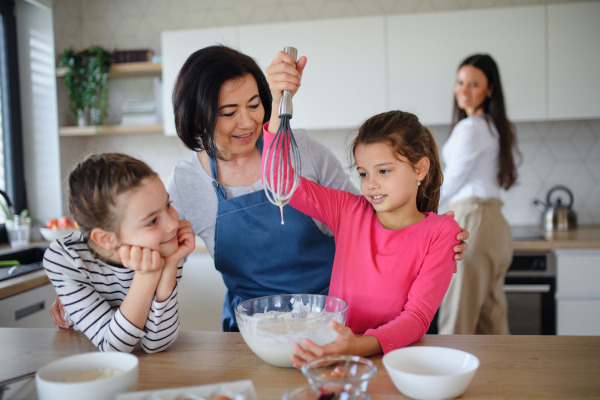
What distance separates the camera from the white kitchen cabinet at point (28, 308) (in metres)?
1.75

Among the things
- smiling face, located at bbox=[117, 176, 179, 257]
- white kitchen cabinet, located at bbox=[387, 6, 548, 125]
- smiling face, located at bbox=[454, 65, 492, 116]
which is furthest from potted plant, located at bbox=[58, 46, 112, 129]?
smiling face, located at bbox=[117, 176, 179, 257]

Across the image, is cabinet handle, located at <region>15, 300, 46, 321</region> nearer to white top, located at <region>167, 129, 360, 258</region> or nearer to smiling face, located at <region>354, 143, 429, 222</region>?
white top, located at <region>167, 129, 360, 258</region>

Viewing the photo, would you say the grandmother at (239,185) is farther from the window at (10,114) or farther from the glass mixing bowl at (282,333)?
the window at (10,114)

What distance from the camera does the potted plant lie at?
2674mm

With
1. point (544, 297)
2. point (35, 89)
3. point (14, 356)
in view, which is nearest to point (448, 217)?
point (14, 356)

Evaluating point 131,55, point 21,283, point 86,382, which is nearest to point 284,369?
point 86,382

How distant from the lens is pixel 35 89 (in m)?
2.68

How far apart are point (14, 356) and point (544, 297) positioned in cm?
219

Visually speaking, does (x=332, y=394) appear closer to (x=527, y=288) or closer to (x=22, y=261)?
(x=527, y=288)

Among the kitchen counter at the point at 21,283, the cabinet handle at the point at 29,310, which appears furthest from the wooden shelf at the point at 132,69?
the cabinet handle at the point at 29,310

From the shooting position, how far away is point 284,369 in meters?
0.82

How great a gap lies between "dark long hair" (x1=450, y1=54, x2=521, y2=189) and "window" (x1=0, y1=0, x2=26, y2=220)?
240cm

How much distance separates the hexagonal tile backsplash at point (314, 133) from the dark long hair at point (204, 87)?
5.12 feet

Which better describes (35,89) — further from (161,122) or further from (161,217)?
(161,217)
